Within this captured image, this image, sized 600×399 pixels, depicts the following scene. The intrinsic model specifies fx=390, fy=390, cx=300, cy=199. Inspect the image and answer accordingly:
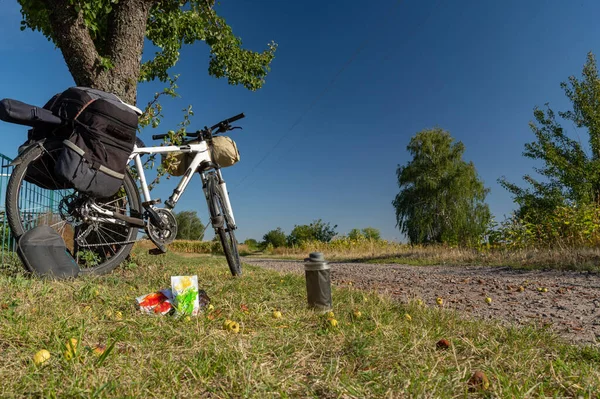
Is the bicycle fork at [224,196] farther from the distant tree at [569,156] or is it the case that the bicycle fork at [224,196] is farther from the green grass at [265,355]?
the distant tree at [569,156]

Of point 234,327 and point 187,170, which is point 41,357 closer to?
point 234,327

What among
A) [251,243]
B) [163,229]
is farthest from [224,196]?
[251,243]

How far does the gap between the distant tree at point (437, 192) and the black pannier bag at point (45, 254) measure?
2502 cm

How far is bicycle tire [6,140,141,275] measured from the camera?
354 cm

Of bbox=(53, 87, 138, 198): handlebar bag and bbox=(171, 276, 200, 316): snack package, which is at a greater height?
bbox=(53, 87, 138, 198): handlebar bag

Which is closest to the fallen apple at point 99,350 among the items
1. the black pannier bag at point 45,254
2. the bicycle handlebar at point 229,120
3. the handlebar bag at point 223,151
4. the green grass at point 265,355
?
the green grass at point 265,355

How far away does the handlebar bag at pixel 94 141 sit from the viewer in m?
3.54

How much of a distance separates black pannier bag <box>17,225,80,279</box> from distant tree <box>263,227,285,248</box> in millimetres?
25277

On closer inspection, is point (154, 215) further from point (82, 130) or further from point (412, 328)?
point (412, 328)

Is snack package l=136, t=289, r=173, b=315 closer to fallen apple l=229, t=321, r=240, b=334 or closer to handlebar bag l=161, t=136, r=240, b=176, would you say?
fallen apple l=229, t=321, r=240, b=334

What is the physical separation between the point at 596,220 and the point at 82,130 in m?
10.8

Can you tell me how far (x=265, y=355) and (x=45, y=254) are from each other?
2900 millimetres

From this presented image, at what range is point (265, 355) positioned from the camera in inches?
74.7

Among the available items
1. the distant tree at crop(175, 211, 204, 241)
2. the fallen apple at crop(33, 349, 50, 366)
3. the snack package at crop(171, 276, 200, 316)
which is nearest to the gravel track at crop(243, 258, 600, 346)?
the snack package at crop(171, 276, 200, 316)
